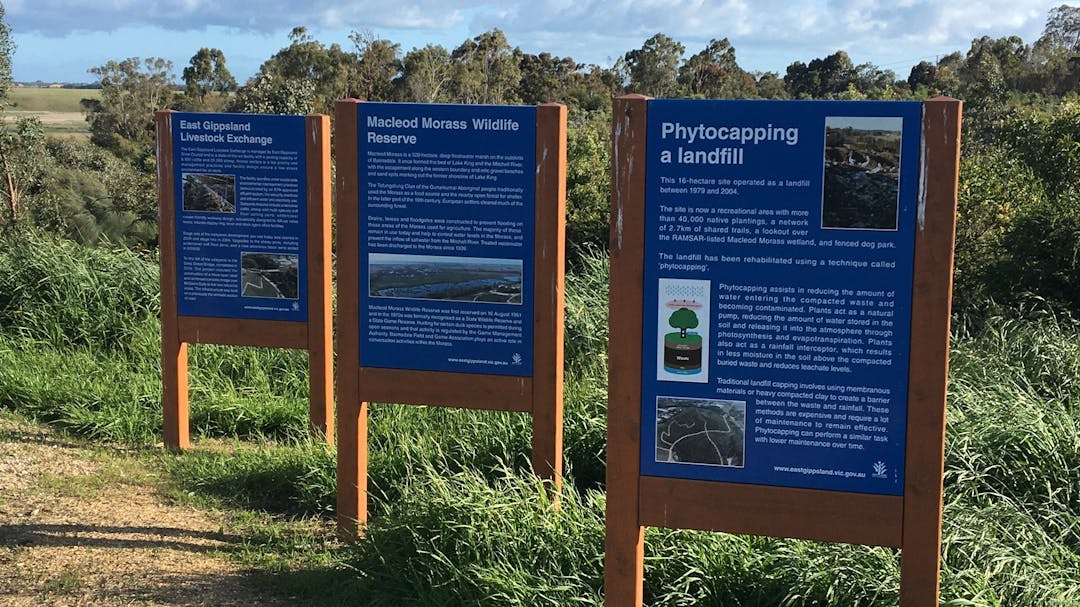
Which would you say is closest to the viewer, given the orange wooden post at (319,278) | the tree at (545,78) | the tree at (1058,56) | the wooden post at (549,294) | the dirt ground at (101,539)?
the dirt ground at (101,539)

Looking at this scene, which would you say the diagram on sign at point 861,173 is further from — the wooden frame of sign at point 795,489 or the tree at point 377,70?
the tree at point 377,70

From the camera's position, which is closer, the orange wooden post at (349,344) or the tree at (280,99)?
the orange wooden post at (349,344)

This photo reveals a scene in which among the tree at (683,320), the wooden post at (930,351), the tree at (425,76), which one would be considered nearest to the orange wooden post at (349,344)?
the tree at (683,320)

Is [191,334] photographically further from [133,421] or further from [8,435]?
[8,435]

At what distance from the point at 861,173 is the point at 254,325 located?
162 inches

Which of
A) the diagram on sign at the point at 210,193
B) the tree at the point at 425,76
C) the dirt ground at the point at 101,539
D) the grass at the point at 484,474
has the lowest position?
the dirt ground at the point at 101,539

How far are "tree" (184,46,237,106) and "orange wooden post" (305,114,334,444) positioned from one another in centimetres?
3788

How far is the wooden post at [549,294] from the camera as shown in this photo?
466 cm

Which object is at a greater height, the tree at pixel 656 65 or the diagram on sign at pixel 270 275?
the tree at pixel 656 65

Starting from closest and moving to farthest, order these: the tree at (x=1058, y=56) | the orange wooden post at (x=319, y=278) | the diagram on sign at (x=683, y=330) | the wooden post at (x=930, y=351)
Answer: the wooden post at (x=930, y=351), the diagram on sign at (x=683, y=330), the orange wooden post at (x=319, y=278), the tree at (x=1058, y=56)

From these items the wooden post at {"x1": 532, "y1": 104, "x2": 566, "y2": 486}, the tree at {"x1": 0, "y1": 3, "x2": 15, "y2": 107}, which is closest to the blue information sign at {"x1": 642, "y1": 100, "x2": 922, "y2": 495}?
the wooden post at {"x1": 532, "y1": 104, "x2": 566, "y2": 486}

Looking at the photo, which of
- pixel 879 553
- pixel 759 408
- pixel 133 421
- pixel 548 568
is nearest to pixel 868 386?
pixel 759 408

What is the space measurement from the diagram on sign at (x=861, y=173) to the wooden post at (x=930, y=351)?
8 cm

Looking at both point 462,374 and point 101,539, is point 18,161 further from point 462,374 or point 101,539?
point 462,374
